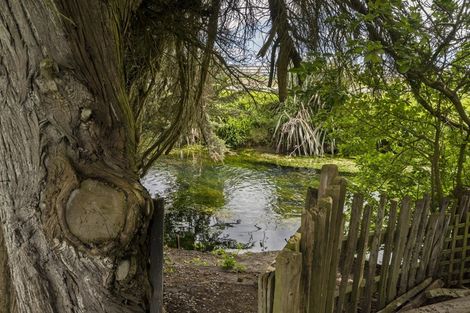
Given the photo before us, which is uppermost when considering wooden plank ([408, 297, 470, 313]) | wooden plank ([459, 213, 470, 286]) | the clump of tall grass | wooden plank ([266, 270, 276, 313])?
the clump of tall grass

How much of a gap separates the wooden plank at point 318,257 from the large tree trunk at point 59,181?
2.34ft

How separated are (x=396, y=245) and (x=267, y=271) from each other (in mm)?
1870

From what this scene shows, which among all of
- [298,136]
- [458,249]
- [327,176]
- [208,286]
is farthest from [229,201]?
[327,176]

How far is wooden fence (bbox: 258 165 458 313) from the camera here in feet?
5.09

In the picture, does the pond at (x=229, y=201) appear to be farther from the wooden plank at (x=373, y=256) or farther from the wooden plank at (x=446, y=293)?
the wooden plank at (x=373, y=256)

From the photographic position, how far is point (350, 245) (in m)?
2.65

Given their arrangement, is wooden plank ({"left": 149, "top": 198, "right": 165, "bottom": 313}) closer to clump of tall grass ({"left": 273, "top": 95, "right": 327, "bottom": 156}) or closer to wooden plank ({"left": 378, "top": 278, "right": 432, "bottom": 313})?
wooden plank ({"left": 378, "top": 278, "right": 432, "bottom": 313})

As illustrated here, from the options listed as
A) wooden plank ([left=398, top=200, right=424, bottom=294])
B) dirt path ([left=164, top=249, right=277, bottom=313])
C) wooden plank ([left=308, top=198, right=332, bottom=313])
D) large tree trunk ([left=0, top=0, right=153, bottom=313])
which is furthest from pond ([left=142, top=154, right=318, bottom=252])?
large tree trunk ([left=0, top=0, right=153, bottom=313])

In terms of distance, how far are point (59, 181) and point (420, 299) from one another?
301 centimetres

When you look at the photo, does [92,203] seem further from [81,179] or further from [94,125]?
[94,125]

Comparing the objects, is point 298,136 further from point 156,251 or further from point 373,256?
point 156,251

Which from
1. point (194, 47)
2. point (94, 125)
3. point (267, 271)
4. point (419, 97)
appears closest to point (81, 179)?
point (94, 125)

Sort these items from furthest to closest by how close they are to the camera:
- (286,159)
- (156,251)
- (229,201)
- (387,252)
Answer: (286,159) → (229,201) → (387,252) → (156,251)

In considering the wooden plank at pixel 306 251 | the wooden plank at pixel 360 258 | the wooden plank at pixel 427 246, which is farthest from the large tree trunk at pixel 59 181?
the wooden plank at pixel 427 246
